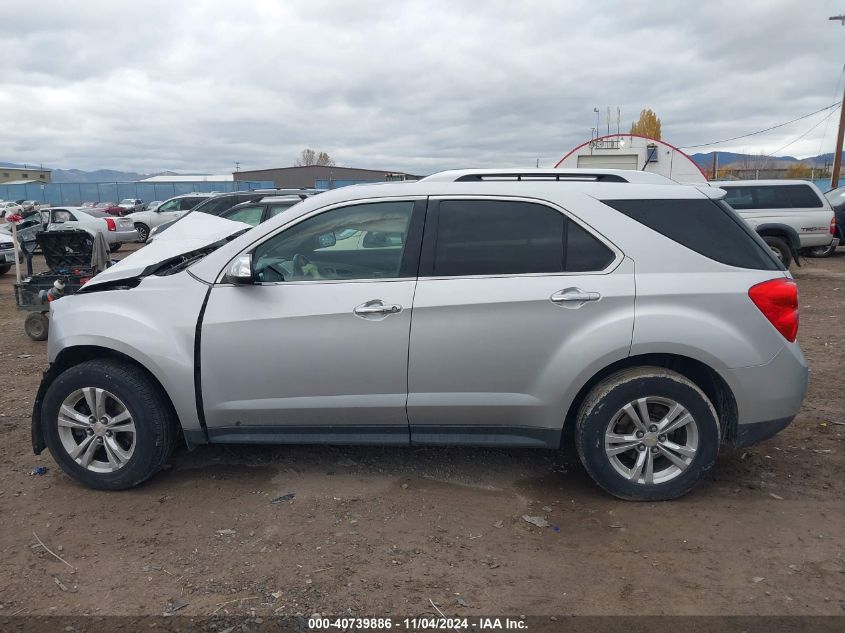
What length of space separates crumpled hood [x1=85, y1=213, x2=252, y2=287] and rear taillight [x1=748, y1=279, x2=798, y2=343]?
3321 mm

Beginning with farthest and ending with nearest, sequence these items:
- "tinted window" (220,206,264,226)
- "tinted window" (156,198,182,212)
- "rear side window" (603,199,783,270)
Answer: "tinted window" (156,198,182,212) < "tinted window" (220,206,264,226) < "rear side window" (603,199,783,270)

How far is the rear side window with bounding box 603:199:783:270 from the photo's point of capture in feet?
11.9

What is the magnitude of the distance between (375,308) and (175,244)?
177cm

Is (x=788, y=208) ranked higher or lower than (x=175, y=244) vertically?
higher

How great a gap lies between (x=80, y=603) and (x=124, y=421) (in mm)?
1149

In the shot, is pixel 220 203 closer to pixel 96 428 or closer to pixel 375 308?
pixel 96 428

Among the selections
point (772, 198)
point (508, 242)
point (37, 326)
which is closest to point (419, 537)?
point (508, 242)

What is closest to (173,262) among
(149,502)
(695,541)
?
(149,502)

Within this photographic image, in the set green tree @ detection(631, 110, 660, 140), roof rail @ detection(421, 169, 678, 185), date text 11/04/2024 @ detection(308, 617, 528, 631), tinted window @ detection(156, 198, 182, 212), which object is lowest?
date text 11/04/2024 @ detection(308, 617, 528, 631)

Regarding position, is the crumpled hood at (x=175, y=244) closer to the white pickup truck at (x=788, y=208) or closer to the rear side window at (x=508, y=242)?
the rear side window at (x=508, y=242)

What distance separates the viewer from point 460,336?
361 centimetres

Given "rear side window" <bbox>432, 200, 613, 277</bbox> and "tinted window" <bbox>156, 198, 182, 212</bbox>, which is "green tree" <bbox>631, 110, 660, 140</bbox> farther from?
"rear side window" <bbox>432, 200, 613, 277</bbox>

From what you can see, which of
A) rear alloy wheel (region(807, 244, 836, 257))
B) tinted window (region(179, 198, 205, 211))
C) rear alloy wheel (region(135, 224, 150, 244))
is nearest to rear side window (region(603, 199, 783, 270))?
rear alloy wheel (region(807, 244, 836, 257))

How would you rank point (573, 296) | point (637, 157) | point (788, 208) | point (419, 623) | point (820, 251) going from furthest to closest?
point (637, 157) < point (820, 251) < point (788, 208) < point (573, 296) < point (419, 623)
